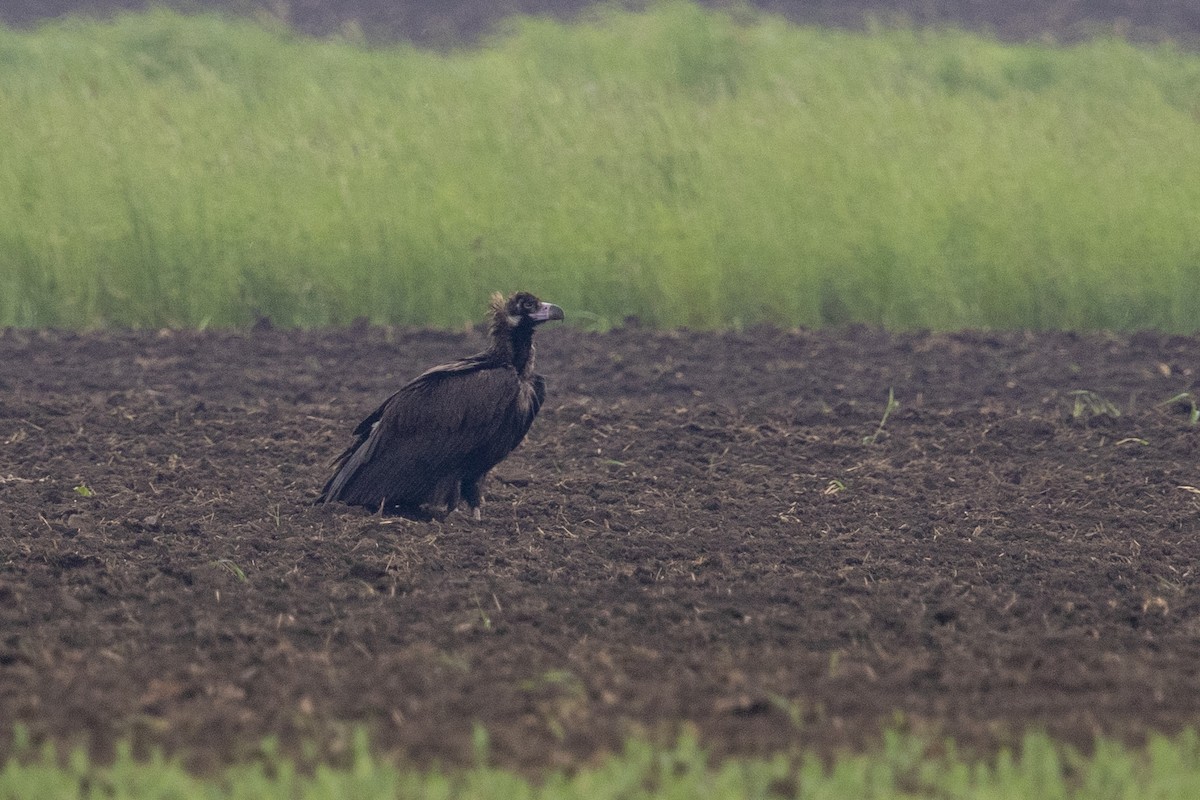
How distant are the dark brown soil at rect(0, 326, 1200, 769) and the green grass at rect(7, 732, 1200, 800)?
19cm

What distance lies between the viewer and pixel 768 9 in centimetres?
2489

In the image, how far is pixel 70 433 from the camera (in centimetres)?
957

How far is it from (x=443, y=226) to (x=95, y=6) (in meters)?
13.9

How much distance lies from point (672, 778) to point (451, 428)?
3423 mm

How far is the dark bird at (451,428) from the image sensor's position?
7.96 meters

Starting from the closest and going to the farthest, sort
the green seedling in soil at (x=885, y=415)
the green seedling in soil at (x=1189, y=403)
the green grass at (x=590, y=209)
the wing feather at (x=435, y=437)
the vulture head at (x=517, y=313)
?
1. the wing feather at (x=435, y=437)
2. the vulture head at (x=517, y=313)
3. the green seedling in soil at (x=885, y=415)
4. the green seedling in soil at (x=1189, y=403)
5. the green grass at (x=590, y=209)

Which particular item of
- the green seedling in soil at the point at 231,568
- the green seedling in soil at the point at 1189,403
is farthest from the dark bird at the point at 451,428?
the green seedling in soil at the point at 1189,403

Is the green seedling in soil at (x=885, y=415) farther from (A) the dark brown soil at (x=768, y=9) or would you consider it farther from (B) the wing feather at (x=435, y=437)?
(A) the dark brown soil at (x=768, y=9)

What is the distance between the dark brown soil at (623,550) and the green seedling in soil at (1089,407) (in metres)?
0.06

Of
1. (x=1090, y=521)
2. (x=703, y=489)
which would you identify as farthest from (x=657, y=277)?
(x=1090, y=521)

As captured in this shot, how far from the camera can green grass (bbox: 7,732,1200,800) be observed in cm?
466

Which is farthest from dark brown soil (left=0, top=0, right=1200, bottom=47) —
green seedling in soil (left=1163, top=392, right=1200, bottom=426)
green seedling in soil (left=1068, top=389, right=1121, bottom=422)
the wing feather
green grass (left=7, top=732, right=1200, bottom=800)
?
green grass (left=7, top=732, right=1200, bottom=800)

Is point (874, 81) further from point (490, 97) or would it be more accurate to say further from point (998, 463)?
point (998, 463)

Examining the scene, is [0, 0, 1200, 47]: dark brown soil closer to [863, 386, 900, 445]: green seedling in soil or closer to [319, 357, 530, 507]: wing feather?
[863, 386, 900, 445]: green seedling in soil
